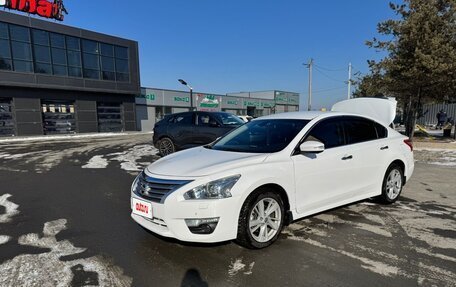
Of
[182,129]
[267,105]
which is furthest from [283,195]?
[267,105]

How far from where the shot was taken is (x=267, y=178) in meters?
3.64

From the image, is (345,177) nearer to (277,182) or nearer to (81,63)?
(277,182)

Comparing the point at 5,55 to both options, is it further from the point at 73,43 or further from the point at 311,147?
the point at 311,147

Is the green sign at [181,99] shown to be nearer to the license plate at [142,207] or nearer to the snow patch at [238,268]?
the license plate at [142,207]

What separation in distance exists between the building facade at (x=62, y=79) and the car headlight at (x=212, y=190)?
85.2ft

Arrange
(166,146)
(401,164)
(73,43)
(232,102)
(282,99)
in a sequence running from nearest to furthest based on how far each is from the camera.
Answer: (401,164) < (166,146) < (73,43) < (232,102) < (282,99)

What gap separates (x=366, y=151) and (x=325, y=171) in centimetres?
106

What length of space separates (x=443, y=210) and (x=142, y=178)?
475 cm

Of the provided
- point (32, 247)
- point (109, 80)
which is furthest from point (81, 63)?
point (32, 247)

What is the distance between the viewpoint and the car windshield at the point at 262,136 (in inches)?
166

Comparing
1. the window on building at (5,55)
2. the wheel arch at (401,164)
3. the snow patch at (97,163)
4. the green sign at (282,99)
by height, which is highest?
the window on building at (5,55)

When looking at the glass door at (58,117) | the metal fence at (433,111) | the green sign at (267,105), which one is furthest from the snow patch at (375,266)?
the green sign at (267,105)

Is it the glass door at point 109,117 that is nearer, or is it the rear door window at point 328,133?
the rear door window at point 328,133

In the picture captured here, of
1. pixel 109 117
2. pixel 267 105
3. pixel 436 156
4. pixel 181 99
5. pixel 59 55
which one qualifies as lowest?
pixel 436 156
